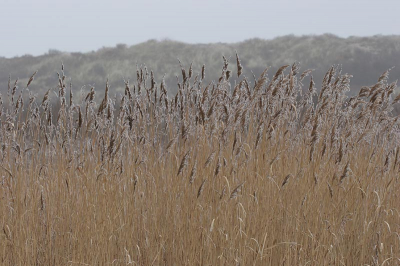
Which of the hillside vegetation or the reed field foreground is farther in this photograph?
the hillside vegetation

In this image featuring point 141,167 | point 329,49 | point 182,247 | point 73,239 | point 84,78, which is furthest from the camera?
point 329,49

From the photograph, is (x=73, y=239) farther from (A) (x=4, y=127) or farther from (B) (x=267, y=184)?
(B) (x=267, y=184)

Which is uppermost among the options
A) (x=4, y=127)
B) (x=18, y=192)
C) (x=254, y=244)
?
(x=4, y=127)

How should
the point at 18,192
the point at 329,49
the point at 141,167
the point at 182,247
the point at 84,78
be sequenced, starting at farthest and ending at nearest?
the point at 329,49 → the point at 84,78 → the point at 141,167 → the point at 18,192 → the point at 182,247

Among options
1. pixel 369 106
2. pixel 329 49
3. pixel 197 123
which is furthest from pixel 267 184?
pixel 329 49

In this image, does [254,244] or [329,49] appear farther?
[329,49]

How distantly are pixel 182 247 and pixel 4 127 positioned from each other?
1.61 m

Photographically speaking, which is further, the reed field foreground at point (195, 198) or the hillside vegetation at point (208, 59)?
the hillside vegetation at point (208, 59)

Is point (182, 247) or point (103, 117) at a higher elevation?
point (103, 117)

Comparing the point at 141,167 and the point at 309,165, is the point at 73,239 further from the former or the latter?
the point at 309,165

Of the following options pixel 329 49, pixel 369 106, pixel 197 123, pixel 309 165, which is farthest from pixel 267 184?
pixel 329 49

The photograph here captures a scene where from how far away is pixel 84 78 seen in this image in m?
25.9

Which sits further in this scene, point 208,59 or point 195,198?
point 208,59

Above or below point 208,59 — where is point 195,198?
below
